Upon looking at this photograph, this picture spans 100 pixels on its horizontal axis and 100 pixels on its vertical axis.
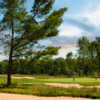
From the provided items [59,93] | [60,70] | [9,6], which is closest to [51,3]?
[9,6]

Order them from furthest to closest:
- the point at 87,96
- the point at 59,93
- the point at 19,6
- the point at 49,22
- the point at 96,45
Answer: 1. the point at 96,45
2. the point at 19,6
3. the point at 49,22
4. the point at 59,93
5. the point at 87,96

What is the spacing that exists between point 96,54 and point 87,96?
192ft

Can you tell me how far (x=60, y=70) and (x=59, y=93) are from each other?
55831 millimetres

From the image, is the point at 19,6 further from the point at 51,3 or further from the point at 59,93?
the point at 59,93

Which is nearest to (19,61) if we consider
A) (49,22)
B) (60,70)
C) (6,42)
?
(6,42)

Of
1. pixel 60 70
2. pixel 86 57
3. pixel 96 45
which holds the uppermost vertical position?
pixel 96 45

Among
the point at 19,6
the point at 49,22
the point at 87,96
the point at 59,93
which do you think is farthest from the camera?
the point at 19,6

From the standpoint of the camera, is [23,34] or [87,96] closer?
[87,96]

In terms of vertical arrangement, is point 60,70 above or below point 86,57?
below

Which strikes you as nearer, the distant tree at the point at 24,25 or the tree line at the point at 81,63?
the distant tree at the point at 24,25

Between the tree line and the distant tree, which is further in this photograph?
the tree line

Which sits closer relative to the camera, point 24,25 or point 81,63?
point 24,25

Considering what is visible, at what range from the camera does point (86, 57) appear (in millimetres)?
67062

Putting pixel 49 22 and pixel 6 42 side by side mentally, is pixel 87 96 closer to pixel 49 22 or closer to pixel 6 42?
pixel 49 22
